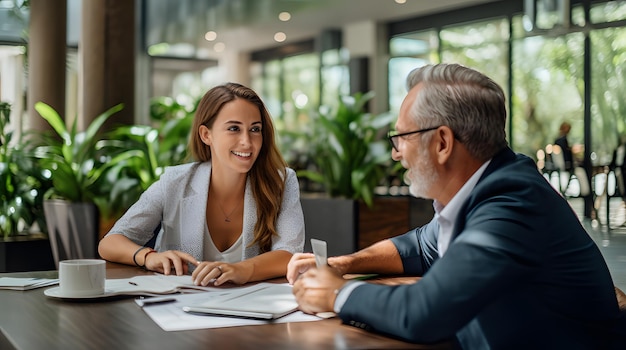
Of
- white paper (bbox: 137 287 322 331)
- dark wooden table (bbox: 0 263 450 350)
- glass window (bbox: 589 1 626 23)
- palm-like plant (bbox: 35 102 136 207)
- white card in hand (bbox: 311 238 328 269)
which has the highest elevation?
glass window (bbox: 589 1 626 23)

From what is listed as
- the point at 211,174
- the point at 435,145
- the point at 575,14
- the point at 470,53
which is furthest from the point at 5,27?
the point at 470,53

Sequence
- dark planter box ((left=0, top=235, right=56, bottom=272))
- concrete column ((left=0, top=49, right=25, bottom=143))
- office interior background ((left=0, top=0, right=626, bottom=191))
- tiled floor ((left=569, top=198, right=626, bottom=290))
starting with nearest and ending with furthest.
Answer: dark planter box ((left=0, top=235, right=56, bottom=272)), tiled floor ((left=569, top=198, right=626, bottom=290)), concrete column ((left=0, top=49, right=25, bottom=143)), office interior background ((left=0, top=0, right=626, bottom=191))

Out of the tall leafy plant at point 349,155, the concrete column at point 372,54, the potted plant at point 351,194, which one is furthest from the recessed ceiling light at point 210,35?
the tall leafy plant at point 349,155

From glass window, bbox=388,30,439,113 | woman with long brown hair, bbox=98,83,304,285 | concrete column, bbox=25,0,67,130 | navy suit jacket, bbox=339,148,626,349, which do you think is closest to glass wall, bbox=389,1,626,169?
glass window, bbox=388,30,439,113

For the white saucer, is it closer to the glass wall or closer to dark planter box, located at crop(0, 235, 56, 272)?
dark planter box, located at crop(0, 235, 56, 272)

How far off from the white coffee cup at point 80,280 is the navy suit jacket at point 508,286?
1.95 feet

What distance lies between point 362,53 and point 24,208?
8.45 metres

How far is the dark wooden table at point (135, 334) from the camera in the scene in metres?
1.23

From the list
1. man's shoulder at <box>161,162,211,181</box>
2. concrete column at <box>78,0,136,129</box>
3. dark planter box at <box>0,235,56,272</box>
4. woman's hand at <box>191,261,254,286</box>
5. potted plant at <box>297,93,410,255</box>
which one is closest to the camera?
woman's hand at <box>191,261,254,286</box>

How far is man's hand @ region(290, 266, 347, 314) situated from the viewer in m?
1.42

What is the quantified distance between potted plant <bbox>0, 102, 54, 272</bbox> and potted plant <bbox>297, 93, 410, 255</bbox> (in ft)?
5.80

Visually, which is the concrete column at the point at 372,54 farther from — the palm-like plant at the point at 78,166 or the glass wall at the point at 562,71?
the palm-like plant at the point at 78,166

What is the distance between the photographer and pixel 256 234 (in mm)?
2316

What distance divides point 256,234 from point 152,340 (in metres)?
1.06
